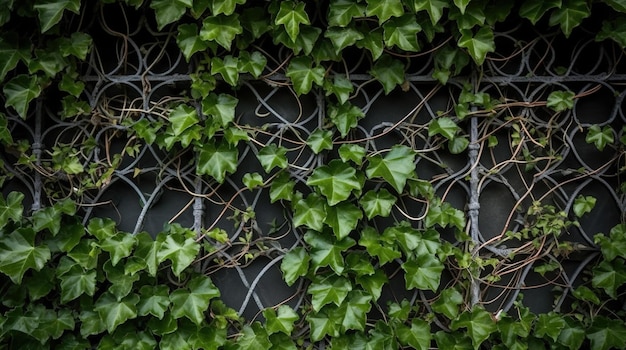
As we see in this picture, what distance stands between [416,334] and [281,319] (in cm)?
52

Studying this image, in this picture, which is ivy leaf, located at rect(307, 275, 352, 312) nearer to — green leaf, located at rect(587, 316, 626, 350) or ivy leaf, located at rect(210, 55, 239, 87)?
ivy leaf, located at rect(210, 55, 239, 87)

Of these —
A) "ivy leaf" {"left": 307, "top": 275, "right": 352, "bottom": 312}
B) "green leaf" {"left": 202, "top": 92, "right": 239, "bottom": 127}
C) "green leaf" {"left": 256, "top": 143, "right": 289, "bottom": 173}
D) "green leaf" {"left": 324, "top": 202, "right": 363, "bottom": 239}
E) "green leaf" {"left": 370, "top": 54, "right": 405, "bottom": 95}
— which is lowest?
"ivy leaf" {"left": 307, "top": 275, "right": 352, "bottom": 312}

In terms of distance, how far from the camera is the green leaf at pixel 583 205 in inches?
84.2

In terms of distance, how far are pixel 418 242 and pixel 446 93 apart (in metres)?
0.63

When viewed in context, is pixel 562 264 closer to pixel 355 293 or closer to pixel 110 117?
pixel 355 293

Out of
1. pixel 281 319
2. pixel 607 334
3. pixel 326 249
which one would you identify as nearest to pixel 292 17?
pixel 326 249

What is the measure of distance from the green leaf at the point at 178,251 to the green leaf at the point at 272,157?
1.33 feet

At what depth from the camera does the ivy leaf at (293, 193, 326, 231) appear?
2.09 meters

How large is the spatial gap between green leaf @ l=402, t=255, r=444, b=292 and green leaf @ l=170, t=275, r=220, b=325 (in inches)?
29.0

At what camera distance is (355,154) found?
2.09 m

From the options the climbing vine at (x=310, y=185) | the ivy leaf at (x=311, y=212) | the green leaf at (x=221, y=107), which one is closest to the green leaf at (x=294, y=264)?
the climbing vine at (x=310, y=185)

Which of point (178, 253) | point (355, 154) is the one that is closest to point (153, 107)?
point (178, 253)

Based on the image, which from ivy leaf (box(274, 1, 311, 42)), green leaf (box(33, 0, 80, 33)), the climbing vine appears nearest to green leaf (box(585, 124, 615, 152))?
Result: the climbing vine

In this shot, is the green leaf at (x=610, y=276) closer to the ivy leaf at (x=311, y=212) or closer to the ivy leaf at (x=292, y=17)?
the ivy leaf at (x=311, y=212)
